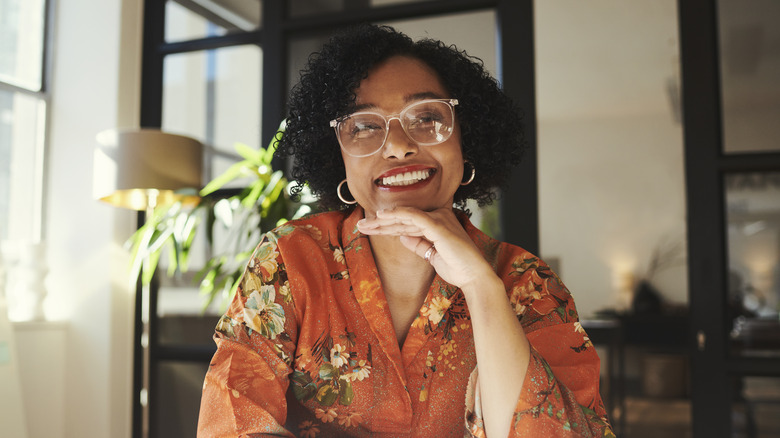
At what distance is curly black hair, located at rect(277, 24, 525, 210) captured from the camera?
1.46 m

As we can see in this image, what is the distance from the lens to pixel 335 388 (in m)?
1.26

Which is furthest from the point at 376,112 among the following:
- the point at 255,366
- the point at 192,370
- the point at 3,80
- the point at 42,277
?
the point at 3,80

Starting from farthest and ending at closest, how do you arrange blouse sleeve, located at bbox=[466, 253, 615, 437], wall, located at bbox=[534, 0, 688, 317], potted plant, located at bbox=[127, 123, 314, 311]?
1. wall, located at bbox=[534, 0, 688, 317]
2. potted plant, located at bbox=[127, 123, 314, 311]
3. blouse sleeve, located at bbox=[466, 253, 615, 437]

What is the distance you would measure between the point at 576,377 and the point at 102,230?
2.84 m

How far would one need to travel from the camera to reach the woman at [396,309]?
3.75 feet

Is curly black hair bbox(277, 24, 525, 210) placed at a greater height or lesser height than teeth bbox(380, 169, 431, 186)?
greater

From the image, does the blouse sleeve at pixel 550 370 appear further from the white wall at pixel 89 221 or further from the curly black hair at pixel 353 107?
the white wall at pixel 89 221

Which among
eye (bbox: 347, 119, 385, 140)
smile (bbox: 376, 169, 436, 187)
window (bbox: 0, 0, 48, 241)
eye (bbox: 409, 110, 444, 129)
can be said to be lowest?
smile (bbox: 376, 169, 436, 187)

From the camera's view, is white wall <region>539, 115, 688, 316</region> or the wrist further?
white wall <region>539, 115, 688, 316</region>

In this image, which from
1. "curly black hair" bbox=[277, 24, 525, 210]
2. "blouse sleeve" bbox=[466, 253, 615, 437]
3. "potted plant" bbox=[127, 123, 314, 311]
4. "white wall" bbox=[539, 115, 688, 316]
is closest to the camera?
"blouse sleeve" bbox=[466, 253, 615, 437]

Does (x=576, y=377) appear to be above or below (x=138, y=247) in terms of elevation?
below

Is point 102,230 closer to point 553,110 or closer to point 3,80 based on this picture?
point 3,80

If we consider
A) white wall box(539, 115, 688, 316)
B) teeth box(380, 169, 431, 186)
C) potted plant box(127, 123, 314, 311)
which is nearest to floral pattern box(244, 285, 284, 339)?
teeth box(380, 169, 431, 186)

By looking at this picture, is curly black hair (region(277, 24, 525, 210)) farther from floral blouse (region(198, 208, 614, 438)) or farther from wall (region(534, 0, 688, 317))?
wall (region(534, 0, 688, 317))
